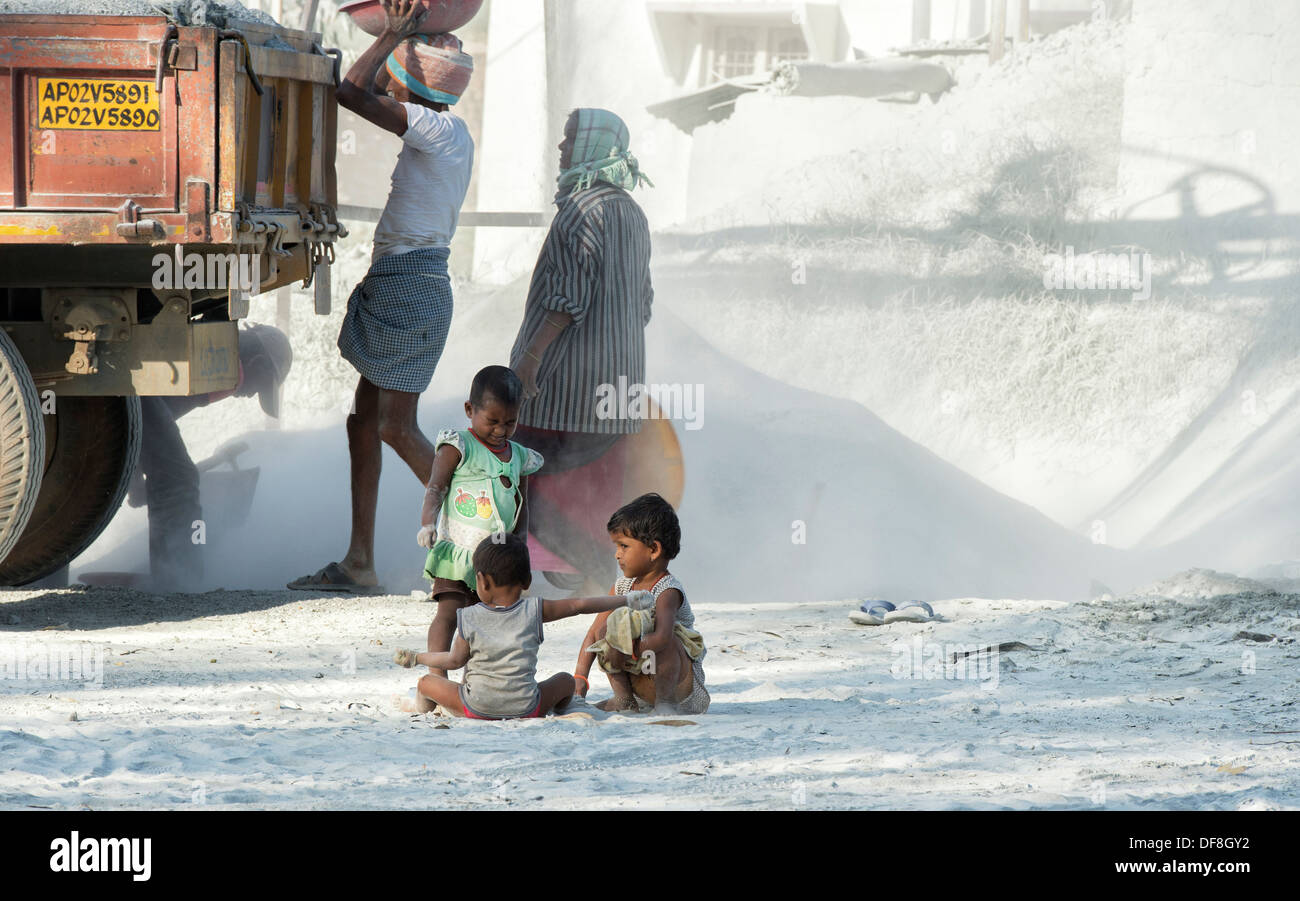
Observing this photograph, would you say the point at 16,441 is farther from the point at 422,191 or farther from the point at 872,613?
the point at 872,613

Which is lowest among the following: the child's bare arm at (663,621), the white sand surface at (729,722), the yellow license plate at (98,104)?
the white sand surface at (729,722)

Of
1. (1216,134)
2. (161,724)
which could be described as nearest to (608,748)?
(161,724)

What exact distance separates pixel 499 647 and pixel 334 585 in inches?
99.8

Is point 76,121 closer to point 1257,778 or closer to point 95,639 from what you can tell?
point 95,639

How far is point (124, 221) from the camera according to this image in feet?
16.3

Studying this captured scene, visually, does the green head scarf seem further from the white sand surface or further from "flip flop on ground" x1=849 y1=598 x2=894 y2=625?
"flip flop on ground" x1=849 y1=598 x2=894 y2=625

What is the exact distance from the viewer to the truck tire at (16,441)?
5.07 m

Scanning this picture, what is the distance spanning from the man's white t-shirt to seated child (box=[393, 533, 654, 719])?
2.36 metres

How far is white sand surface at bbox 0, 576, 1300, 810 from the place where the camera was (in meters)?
3.27

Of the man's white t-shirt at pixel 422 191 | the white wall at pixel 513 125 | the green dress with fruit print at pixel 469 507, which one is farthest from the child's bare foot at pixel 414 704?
the white wall at pixel 513 125

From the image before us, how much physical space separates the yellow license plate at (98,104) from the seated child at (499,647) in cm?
207

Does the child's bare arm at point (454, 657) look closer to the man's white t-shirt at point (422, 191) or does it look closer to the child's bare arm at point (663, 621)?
the child's bare arm at point (663, 621)

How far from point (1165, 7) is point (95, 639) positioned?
1282cm

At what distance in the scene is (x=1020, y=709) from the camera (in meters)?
4.31
